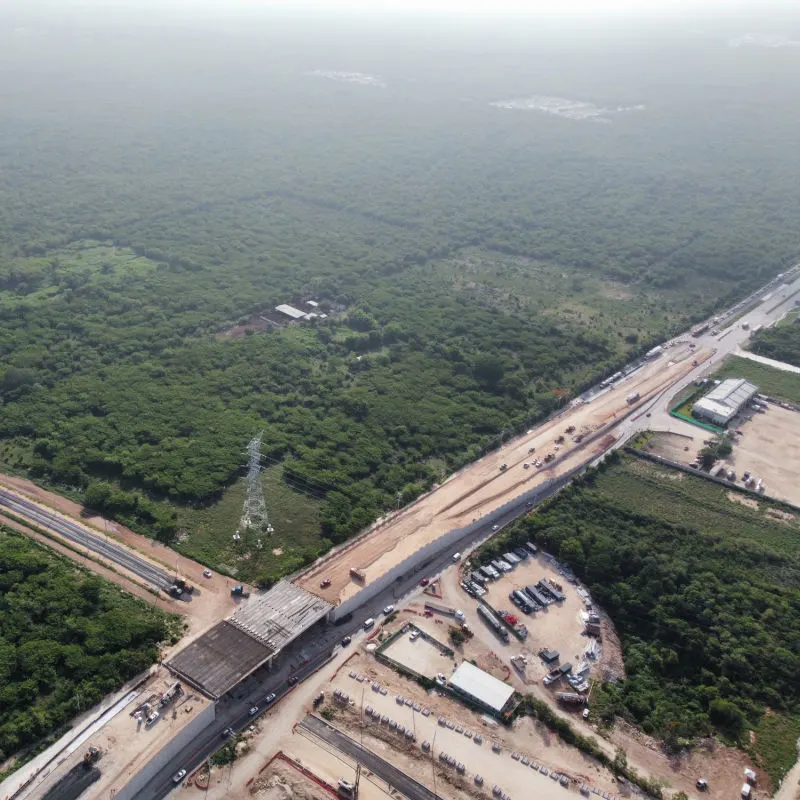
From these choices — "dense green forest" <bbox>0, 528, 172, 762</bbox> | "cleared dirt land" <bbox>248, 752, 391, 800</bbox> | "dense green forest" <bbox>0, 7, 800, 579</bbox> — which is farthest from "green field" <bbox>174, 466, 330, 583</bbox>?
"cleared dirt land" <bbox>248, 752, 391, 800</bbox>

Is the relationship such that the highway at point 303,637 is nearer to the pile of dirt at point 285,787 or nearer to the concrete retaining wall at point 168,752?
the concrete retaining wall at point 168,752

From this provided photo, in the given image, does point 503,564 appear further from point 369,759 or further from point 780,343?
point 780,343

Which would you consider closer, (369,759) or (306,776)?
(306,776)

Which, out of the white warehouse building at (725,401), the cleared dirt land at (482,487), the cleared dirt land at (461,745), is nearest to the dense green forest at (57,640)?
the cleared dirt land at (482,487)

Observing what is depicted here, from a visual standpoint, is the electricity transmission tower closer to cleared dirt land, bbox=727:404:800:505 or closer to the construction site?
the construction site

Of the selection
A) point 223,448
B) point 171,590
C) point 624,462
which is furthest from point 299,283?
point 171,590

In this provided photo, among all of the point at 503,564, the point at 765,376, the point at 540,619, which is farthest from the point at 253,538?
the point at 765,376
